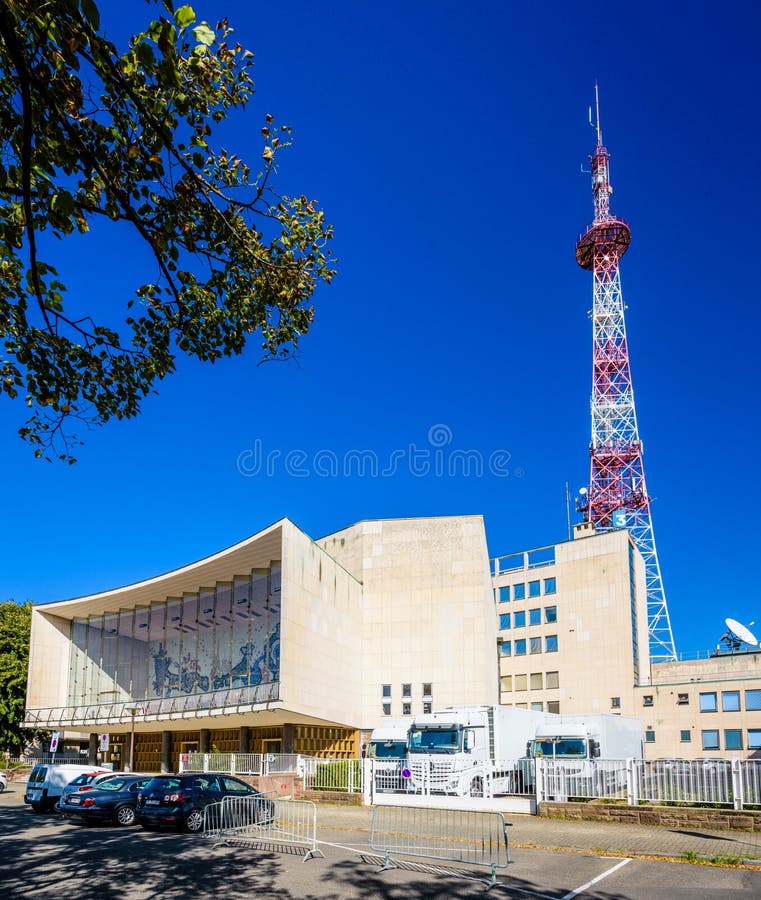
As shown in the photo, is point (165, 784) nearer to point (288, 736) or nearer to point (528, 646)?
point (288, 736)

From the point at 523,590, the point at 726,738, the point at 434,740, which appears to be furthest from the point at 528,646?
the point at 434,740

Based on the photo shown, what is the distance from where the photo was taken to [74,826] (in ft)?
→ 67.5

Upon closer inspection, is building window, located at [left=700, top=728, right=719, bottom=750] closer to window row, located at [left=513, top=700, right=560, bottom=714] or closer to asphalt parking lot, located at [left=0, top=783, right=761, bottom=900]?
window row, located at [left=513, top=700, right=560, bottom=714]

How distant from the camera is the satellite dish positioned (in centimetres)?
5231

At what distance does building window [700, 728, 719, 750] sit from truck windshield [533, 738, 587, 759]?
24529 mm

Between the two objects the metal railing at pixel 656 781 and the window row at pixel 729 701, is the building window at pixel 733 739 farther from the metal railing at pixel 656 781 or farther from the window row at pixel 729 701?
the metal railing at pixel 656 781

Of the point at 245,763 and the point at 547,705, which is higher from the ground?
the point at 547,705

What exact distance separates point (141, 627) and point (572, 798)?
111 ft

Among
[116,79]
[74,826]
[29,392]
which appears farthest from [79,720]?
[116,79]

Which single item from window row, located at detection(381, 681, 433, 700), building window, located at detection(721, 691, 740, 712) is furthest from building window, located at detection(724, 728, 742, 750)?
window row, located at detection(381, 681, 433, 700)

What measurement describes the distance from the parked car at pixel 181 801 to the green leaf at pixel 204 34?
657 inches

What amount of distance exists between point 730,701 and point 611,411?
1062 inches

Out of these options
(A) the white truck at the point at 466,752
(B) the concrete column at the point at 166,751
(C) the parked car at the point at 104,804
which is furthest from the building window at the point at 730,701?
(C) the parked car at the point at 104,804

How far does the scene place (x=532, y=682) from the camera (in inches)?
2270
